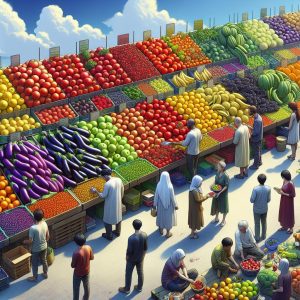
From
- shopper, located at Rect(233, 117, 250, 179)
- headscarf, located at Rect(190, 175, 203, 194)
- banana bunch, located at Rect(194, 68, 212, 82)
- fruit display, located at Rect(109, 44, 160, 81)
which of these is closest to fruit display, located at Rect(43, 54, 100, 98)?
fruit display, located at Rect(109, 44, 160, 81)

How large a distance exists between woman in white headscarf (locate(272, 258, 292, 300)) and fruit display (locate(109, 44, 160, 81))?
342 inches

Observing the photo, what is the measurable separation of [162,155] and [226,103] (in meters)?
3.27

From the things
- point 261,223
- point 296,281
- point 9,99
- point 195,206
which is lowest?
point 261,223

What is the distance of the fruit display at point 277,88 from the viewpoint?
17625 millimetres

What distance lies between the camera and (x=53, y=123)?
13.8 metres

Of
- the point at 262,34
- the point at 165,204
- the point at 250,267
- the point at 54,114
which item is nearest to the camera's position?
the point at 250,267

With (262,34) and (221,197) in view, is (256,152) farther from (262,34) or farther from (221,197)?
(262,34)

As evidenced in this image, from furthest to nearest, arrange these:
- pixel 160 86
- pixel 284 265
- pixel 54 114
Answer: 1. pixel 160 86
2. pixel 54 114
3. pixel 284 265

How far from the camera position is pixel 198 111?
15703 millimetres

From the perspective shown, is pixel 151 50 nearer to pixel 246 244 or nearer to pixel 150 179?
pixel 150 179

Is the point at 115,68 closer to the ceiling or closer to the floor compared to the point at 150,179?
closer to the ceiling

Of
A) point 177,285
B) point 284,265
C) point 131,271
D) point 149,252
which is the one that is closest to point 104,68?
point 149,252

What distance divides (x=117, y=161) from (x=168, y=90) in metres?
3.74

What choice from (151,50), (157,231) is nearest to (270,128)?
Result: (151,50)
